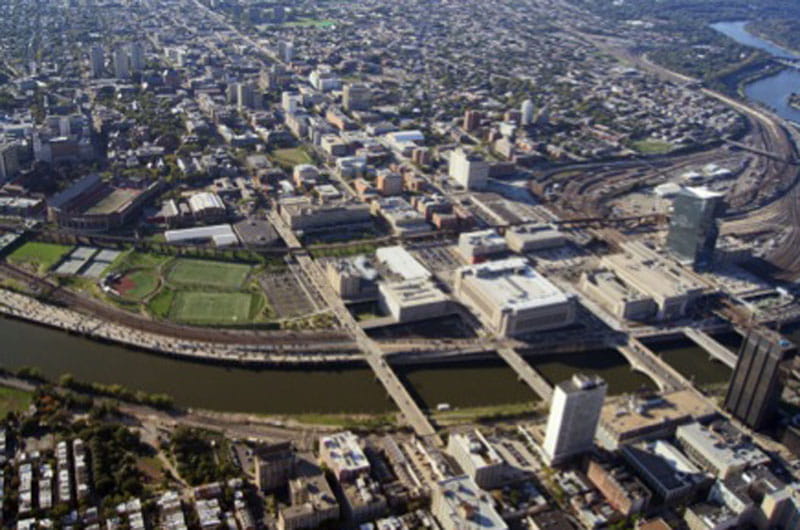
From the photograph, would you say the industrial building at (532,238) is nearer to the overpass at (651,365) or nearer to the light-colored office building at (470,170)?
the light-colored office building at (470,170)

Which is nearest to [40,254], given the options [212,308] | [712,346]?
[212,308]

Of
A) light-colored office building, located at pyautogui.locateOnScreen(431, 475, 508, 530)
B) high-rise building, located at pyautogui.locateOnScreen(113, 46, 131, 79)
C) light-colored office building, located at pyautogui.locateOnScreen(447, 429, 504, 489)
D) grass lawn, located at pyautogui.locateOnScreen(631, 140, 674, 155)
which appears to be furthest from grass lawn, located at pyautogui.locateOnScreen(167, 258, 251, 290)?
high-rise building, located at pyautogui.locateOnScreen(113, 46, 131, 79)

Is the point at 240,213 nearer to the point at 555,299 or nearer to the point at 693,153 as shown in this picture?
the point at 555,299

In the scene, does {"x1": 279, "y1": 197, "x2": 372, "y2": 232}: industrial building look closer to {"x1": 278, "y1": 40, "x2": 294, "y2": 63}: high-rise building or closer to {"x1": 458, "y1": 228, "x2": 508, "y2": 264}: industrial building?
{"x1": 458, "y1": 228, "x2": 508, "y2": 264}: industrial building

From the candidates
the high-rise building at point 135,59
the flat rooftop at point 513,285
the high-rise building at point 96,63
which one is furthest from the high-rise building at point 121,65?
the flat rooftop at point 513,285

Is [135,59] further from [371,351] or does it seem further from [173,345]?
[371,351]
